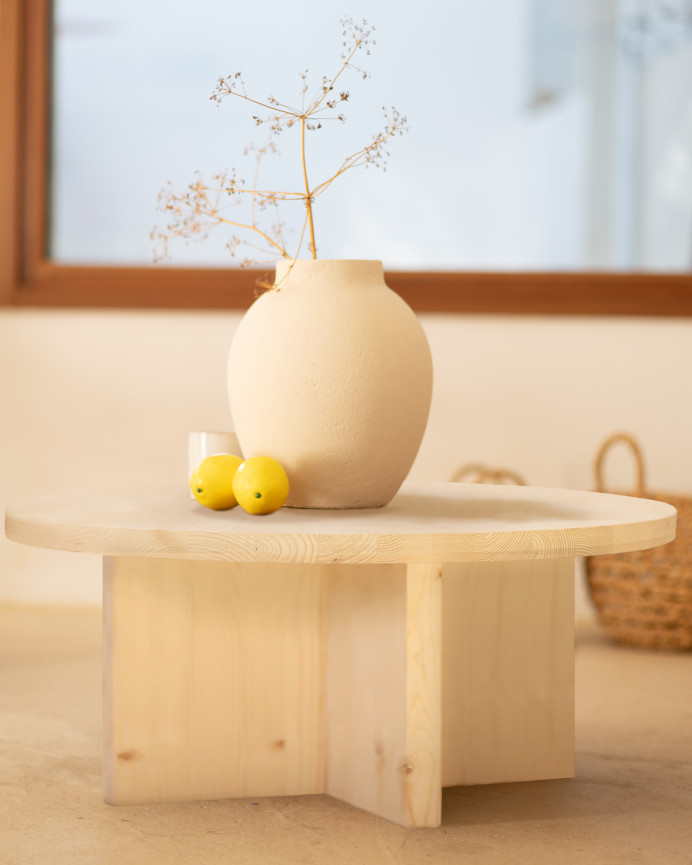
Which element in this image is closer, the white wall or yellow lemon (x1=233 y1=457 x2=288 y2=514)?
yellow lemon (x1=233 y1=457 x2=288 y2=514)

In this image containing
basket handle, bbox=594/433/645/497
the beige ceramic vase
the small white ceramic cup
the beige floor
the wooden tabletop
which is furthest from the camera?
basket handle, bbox=594/433/645/497

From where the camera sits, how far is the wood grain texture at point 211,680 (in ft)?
5.05

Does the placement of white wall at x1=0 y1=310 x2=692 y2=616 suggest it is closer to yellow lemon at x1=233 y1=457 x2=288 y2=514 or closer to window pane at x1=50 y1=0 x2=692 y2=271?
window pane at x1=50 y1=0 x2=692 y2=271

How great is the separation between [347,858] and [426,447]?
169 cm

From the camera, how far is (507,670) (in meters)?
1.61

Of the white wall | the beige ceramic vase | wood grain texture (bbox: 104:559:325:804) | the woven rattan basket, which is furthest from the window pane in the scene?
wood grain texture (bbox: 104:559:325:804)

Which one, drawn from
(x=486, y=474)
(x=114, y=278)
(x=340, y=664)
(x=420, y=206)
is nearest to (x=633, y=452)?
(x=486, y=474)

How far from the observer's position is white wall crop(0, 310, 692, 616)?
2.98 m

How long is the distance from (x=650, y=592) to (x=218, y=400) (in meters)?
1.13

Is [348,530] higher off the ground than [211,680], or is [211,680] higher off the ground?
[348,530]

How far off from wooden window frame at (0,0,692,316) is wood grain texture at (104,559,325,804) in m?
1.52

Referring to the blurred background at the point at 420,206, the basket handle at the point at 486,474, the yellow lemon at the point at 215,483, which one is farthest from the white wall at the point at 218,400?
the yellow lemon at the point at 215,483

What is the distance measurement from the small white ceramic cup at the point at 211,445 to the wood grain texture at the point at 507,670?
1.23 ft

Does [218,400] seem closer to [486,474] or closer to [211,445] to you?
[486,474]
